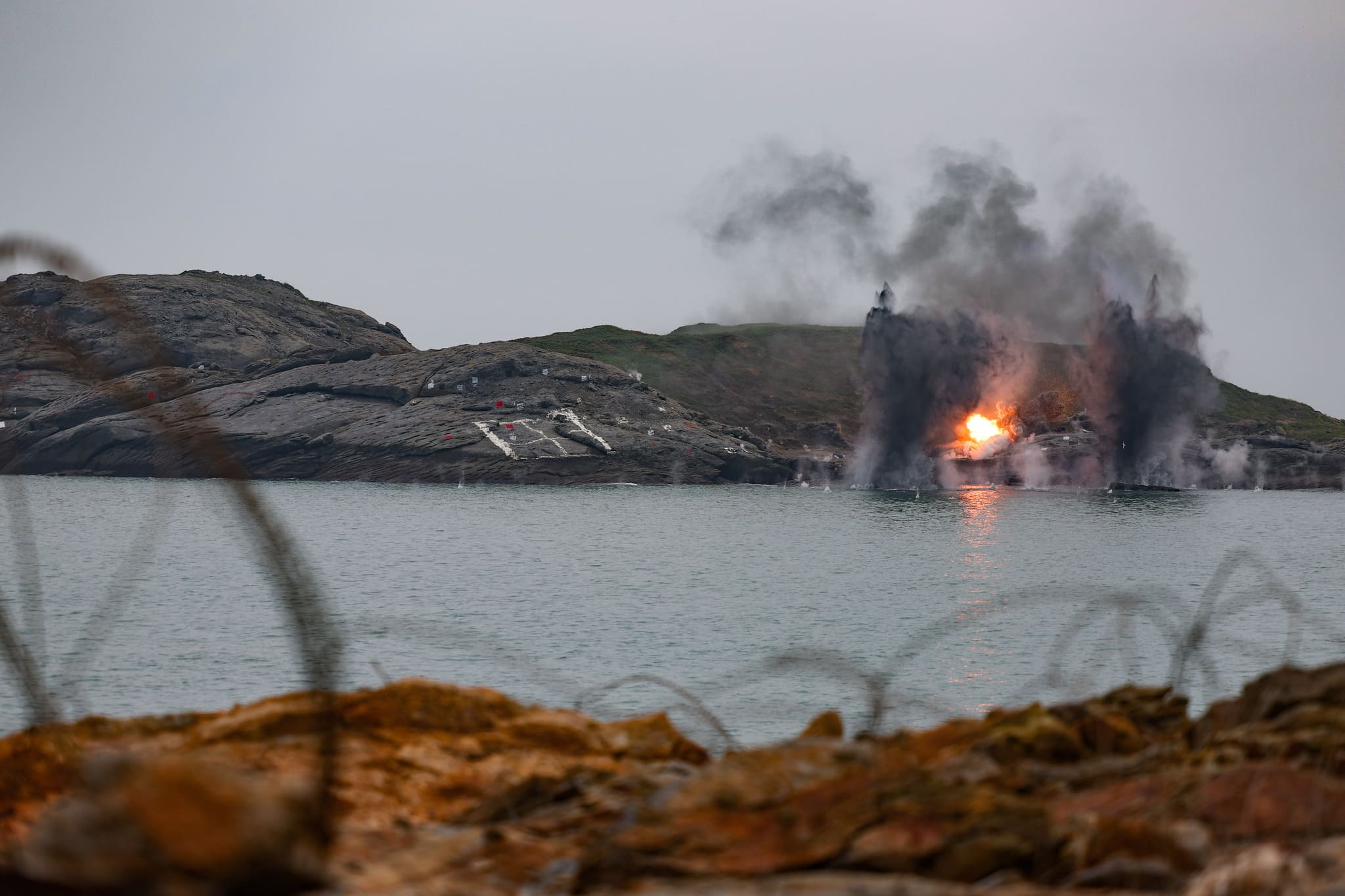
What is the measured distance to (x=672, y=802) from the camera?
8.20 meters

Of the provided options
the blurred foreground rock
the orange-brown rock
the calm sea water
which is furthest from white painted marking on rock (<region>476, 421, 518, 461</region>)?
the orange-brown rock

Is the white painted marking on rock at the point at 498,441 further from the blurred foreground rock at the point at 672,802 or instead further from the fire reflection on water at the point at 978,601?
the blurred foreground rock at the point at 672,802

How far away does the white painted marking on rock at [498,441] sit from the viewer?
190 metres

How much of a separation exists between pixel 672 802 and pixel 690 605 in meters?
49.8

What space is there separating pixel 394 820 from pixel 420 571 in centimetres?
6636

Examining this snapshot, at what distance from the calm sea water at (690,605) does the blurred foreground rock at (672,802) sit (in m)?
0.88

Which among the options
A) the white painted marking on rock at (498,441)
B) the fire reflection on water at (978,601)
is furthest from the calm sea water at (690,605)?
the white painted marking on rock at (498,441)

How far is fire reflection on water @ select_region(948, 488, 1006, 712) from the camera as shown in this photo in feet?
120

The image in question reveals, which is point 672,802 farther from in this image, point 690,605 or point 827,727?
point 690,605

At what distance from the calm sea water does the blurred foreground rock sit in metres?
0.88

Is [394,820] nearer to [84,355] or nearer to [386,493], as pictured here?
[84,355]

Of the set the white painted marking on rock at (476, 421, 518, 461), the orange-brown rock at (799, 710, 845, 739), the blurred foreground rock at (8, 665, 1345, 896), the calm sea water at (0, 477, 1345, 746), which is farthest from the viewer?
the white painted marking on rock at (476, 421, 518, 461)

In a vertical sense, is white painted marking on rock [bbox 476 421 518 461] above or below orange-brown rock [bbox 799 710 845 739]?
above

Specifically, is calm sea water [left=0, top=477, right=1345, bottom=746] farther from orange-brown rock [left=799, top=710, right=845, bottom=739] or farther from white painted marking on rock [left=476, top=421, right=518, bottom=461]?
white painted marking on rock [left=476, top=421, right=518, bottom=461]
